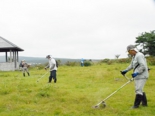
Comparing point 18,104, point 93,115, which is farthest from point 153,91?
point 18,104

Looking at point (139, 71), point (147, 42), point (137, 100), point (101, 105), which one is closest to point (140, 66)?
point (139, 71)

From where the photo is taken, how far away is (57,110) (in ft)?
29.8

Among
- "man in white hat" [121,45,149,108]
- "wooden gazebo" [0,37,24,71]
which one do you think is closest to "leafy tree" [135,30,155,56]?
"wooden gazebo" [0,37,24,71]

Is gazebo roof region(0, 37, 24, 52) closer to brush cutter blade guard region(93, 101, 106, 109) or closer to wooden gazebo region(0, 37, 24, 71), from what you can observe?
wooden gazebo region(0, 37, 24, 71)

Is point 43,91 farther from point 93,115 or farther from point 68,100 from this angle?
point 93,115

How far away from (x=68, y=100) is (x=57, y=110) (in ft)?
5.62

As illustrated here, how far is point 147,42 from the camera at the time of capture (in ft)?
137

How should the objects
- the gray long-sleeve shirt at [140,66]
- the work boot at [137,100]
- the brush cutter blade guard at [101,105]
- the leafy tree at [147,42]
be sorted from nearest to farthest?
the gray long-sleeve shirt at [140,66], the work boot at [137,100], the brush cutter blade guard at [101,105], the leafy tree at [147,42]

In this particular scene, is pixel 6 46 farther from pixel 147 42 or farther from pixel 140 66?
pixel 140 66

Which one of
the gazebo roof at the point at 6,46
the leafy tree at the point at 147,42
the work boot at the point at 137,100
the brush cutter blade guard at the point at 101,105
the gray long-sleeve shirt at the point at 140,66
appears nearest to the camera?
the gray long-sleeve shirt at the point at 140,66

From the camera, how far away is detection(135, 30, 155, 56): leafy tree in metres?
41.8

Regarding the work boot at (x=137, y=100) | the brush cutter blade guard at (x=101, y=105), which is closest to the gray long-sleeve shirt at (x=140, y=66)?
the work boot at (x=137, y=100)

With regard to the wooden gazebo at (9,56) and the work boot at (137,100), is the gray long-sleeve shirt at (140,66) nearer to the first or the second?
the work boot at (137,100)

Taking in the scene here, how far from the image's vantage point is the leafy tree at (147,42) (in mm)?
41781
